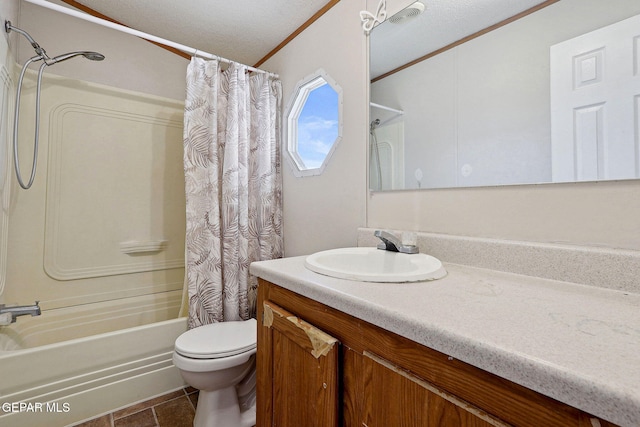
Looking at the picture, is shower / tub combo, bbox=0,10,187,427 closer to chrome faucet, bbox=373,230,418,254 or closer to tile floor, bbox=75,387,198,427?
tile floor, bbox=75,387,198,427

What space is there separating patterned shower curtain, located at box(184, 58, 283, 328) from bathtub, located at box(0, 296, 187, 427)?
325 mm

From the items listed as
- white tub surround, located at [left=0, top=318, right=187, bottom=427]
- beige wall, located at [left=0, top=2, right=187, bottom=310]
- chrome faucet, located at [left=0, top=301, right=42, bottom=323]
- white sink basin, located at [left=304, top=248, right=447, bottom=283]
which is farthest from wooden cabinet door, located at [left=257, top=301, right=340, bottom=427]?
beige wall, located at [left=0, top=2, right=187, bottom=310]

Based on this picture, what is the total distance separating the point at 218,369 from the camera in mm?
1269

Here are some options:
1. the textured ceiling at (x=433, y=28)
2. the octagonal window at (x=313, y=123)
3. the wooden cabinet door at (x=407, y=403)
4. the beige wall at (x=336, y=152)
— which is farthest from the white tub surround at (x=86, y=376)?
the textured ceiling at (x=433, y=28)

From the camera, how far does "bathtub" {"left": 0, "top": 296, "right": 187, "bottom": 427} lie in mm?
1296

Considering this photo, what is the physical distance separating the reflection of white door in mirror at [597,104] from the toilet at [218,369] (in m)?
1.45

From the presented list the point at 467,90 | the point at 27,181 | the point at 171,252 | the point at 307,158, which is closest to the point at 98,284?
the point at 171,252

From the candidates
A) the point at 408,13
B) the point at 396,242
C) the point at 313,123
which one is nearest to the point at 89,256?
the point at 313,123

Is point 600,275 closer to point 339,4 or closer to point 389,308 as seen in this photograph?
point 389,308

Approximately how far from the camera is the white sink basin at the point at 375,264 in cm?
78

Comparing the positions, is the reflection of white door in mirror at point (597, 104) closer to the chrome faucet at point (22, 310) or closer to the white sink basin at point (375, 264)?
the white sink basin at point (375, 264)

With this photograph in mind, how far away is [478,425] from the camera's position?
0.45m

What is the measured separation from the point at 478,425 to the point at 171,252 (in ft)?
7.61

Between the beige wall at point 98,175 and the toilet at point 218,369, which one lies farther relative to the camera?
the beige wall at point 98,175
